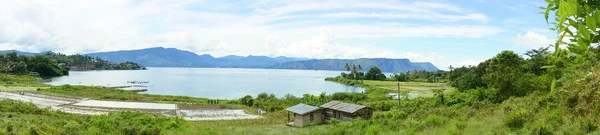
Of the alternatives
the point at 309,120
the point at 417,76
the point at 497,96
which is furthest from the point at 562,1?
the point at 417,76

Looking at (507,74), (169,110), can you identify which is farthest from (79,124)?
(507,74)

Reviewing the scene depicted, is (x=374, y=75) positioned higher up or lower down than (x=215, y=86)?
higher up

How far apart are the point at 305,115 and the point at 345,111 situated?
270 centimetres

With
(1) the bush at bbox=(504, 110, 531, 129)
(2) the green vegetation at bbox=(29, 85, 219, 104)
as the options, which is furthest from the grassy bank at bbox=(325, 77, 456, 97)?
(1) the bush at bbox=(504, 110, 531, 129)

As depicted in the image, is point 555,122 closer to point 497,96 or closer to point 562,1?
point 562,1

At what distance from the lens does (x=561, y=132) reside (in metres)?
8.77

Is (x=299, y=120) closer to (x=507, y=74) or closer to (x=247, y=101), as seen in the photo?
(x=507, y=74)

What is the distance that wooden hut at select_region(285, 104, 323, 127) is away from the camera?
2392 centimetres

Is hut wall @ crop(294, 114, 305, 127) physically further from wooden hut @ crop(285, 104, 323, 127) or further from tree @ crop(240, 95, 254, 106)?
tree @ crop(240, 95, 254, 106)

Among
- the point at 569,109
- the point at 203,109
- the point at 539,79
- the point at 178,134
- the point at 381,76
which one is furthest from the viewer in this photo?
the point at 381,76

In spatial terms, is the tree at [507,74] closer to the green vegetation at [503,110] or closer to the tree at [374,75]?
the green vegetation at [503,110]

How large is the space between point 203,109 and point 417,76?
254 ft

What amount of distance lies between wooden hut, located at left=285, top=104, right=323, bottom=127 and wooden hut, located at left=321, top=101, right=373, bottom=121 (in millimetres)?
650

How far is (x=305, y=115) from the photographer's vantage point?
79.5 ft
